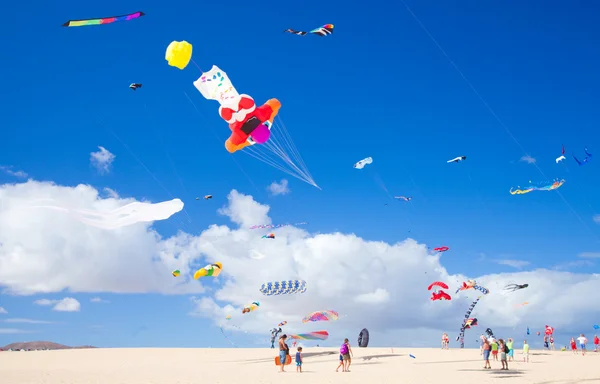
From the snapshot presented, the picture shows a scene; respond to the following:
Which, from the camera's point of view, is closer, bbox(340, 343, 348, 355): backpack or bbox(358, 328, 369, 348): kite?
bbox(340, 343, 348, 355): backpack

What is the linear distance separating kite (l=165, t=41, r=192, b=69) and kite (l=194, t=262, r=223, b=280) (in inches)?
663

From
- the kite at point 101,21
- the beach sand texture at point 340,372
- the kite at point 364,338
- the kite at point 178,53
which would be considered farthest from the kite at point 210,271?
the kite at point 101,21

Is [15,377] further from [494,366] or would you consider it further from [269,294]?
[494,366]

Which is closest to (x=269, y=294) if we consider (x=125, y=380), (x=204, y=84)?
(x=125, y=380)

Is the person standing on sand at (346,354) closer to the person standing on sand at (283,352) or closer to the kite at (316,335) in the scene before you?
the person standing on sand at (283,352)

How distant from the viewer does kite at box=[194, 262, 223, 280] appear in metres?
33.2

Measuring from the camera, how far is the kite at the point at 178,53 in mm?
20031

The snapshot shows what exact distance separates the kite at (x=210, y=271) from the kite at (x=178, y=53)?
55.2 feet

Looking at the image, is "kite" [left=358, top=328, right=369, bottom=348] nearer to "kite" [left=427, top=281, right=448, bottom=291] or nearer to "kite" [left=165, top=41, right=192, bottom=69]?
"kite" [left=427, top=281, right=448, bottom=291]

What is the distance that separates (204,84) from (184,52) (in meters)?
1.52

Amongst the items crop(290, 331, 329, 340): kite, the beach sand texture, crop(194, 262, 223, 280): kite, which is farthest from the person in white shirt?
crop(194, 262, 223, 280): kite

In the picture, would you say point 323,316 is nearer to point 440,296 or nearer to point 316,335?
point 316,335

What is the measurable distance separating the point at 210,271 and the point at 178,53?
17.5 metres

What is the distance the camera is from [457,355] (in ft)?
104
